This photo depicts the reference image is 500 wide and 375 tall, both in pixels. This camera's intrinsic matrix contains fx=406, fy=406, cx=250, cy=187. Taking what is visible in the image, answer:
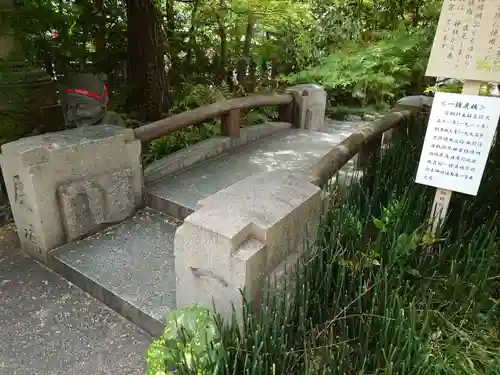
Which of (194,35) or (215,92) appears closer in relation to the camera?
(215,92)

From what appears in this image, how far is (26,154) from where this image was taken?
253 centimetres

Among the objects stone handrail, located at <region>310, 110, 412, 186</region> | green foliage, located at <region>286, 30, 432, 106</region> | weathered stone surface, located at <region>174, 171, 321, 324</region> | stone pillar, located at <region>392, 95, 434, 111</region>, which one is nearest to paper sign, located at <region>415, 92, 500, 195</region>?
stone handrail, located at <region>310, 110, 412, 186</region>

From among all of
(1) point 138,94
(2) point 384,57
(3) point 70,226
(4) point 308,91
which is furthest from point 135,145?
(2) point 384,57

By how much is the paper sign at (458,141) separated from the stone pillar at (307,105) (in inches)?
133

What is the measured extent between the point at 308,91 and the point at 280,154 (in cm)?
145

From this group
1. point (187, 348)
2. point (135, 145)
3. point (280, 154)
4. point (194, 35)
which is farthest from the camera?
point (194, 35)

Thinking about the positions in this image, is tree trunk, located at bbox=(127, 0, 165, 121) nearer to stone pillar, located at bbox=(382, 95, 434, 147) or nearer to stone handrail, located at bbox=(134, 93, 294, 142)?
stone handrail, located at bbox=(134, 93, 294, 142)

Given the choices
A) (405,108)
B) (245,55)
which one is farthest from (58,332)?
(245,55)

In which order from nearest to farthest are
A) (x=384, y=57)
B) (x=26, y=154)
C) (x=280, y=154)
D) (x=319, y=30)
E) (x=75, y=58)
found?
(x=26, y=154), (x=280, y=154), (x=75, y=58), (x=384, y=57), (x=319, y=30)

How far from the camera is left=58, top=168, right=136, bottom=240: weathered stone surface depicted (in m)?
2.76

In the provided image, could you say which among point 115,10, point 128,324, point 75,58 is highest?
point 115,10

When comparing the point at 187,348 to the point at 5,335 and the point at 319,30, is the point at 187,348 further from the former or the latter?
the point at 319,30

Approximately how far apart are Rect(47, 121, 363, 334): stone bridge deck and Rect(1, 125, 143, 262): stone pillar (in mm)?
149

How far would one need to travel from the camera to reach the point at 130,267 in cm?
268
